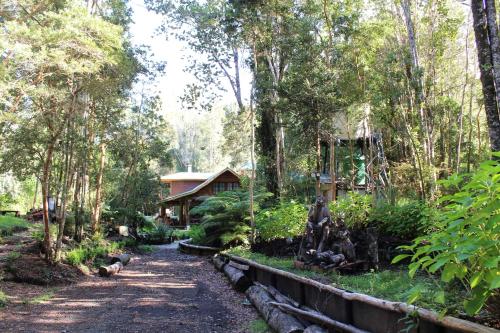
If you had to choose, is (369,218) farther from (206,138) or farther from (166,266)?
(206,138)

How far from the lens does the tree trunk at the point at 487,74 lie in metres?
A: 7.59

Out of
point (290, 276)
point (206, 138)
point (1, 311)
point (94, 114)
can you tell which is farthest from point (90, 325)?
point (206, 138)

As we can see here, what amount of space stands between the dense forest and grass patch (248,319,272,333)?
2522 mm

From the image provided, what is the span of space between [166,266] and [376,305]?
1199 cm

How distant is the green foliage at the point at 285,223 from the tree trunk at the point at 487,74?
17.4ft

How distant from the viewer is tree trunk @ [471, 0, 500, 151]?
7590 millimetres

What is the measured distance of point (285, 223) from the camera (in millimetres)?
12188

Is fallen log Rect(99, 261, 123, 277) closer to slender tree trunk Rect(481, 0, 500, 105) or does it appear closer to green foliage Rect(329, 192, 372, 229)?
green foliage Rect(329, 192, 372, 229)

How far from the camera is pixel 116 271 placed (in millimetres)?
13656

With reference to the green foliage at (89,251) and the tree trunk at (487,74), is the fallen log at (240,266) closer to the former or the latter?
the green foliage at (89,251)

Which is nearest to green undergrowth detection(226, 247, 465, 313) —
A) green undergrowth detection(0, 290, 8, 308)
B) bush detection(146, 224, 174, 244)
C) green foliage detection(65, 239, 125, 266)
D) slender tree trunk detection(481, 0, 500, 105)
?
slender tree trunk detection(481, 0, 500, 105)

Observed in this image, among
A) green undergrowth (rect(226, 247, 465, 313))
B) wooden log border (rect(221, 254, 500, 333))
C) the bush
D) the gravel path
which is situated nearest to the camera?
wooden log border (rect(221, 254, 500, 333))

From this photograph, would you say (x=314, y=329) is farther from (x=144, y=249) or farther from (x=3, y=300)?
(x=144, y=249)

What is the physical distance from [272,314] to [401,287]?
2.47m
